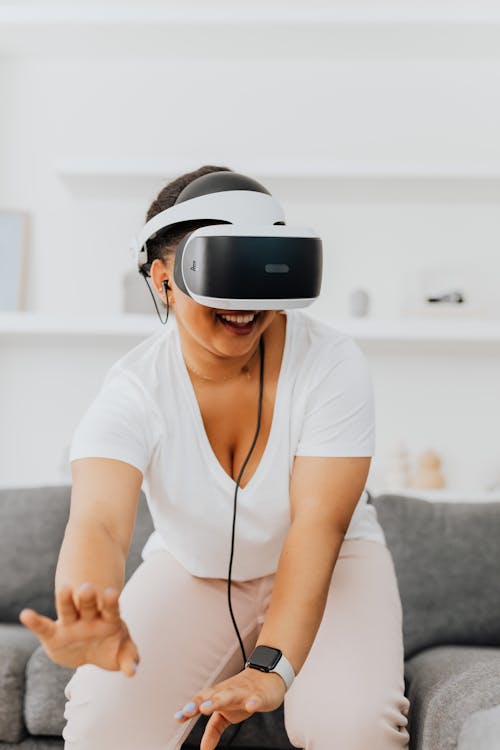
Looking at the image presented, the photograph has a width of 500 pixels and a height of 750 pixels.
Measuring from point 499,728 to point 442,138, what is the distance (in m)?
2.35

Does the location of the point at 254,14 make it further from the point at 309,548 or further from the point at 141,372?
the point at 309,548

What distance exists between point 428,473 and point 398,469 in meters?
0.10

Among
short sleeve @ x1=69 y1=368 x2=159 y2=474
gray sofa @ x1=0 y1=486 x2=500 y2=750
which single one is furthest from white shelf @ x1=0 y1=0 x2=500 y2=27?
short sleeve @ x1=69 y1=368 x2=159 y2=474

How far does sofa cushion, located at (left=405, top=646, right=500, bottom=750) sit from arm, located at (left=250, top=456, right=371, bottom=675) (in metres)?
0.20

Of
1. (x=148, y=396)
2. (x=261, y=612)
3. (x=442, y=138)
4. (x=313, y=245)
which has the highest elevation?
(x=442, y=138)

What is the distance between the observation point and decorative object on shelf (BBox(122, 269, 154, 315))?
284 centimetres

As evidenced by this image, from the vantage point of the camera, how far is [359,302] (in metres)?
2.81

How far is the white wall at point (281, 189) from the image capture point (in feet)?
9.64

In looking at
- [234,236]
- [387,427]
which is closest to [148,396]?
[234,236]

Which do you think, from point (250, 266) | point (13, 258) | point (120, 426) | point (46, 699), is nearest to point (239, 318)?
point (250, 266)

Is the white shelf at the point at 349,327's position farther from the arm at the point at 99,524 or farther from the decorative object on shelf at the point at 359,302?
the arm at the point at 99,524

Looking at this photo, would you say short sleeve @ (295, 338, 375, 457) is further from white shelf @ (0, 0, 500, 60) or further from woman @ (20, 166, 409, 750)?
white shelf @ (0, 0, 500, 60)

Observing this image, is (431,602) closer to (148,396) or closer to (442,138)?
(148,396)

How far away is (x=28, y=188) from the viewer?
3.07 m
